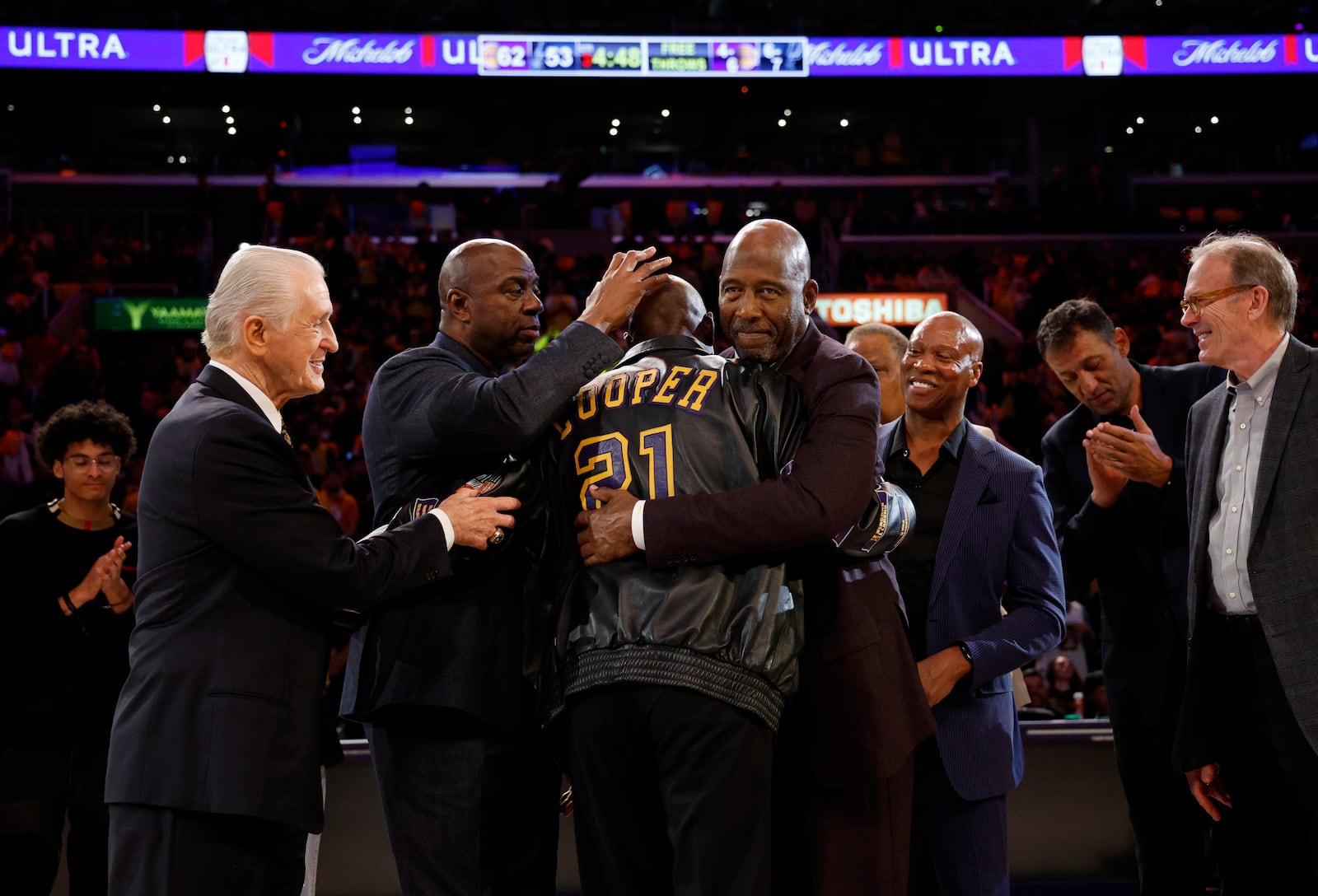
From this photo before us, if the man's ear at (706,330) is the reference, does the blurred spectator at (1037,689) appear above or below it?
below

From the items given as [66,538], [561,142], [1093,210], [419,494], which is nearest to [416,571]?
[419,494]

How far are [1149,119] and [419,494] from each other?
27.8 meters

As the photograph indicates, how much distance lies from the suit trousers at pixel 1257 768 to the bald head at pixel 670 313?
4.82 feet

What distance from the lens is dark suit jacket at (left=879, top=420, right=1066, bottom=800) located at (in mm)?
2910

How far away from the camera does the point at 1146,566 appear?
3.44 metres

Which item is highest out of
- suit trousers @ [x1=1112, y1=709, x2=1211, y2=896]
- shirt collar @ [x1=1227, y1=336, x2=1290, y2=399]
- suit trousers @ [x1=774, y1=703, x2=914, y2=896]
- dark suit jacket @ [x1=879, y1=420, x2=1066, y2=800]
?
shirt collar @ [x1=1227, y1=336, x2=1290, y2=399]

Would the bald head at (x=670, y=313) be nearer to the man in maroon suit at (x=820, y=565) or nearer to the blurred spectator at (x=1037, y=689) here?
the man in maroon suit at (x=820, y=565)

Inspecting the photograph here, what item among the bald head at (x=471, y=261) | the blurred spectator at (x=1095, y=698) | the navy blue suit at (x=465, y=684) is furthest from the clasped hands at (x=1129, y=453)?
the blurred spectator at (x=1095, y=698)

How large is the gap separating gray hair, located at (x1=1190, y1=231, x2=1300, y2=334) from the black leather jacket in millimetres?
1227

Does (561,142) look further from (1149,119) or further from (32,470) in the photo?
(32,470)

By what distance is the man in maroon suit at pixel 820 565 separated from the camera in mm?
2197

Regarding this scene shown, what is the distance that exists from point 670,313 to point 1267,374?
1.47 metres

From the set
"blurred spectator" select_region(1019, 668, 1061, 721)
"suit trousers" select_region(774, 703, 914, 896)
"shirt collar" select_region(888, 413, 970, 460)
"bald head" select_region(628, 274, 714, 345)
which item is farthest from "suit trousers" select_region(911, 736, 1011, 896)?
"blurred spectator" select_region(1019, 668, 1061, 721)

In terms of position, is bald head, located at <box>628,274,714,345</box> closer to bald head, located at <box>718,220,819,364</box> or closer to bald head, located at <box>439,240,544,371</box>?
bald head, located at <box>718,220,819,364</box>
